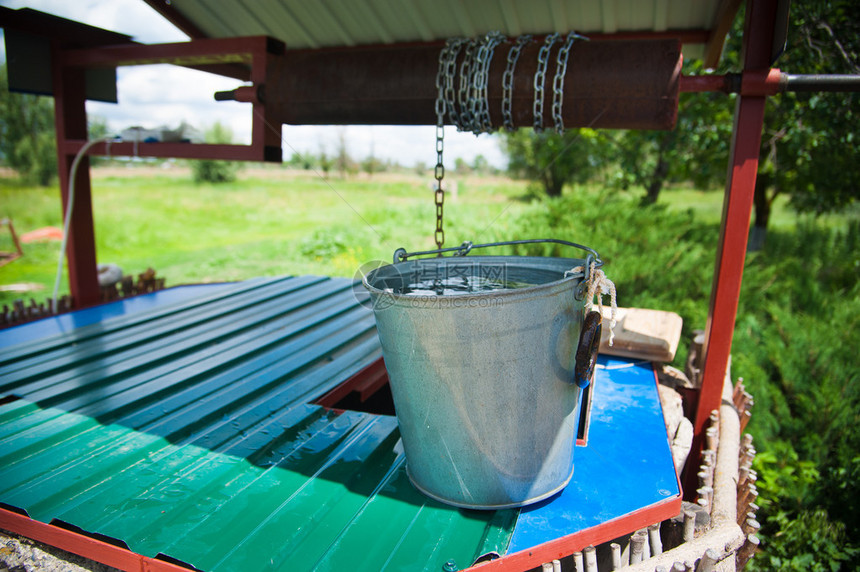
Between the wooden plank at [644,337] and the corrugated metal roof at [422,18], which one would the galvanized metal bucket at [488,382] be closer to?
the wooden plank at [644,337]

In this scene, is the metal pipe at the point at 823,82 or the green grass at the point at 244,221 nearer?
the metal pipe at the point at 823,82

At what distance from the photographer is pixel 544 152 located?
13562mm

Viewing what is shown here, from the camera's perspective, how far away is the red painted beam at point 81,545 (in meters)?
2.10

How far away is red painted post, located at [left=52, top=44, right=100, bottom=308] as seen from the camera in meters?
5.20

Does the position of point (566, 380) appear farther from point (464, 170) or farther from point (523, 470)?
point (464, 170)

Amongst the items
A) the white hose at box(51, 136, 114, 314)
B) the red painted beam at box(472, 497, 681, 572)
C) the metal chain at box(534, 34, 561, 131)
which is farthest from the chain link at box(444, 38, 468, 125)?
the white hose at box(51, 136, 114, 314)

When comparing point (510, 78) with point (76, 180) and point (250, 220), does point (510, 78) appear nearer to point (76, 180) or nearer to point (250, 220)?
point (76, 180)

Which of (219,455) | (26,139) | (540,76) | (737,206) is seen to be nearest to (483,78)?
(540,76)

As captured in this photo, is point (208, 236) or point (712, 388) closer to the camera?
point (712, 388)

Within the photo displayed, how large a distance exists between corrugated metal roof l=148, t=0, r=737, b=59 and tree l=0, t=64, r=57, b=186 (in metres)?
18.1

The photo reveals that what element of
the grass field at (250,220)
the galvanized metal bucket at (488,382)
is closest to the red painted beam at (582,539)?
the galvanized metal bucket at (488,382)

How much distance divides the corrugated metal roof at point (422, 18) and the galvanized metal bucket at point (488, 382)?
2.58 meters

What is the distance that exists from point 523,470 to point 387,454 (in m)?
0.78

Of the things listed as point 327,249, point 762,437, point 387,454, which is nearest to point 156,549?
point 387,454
